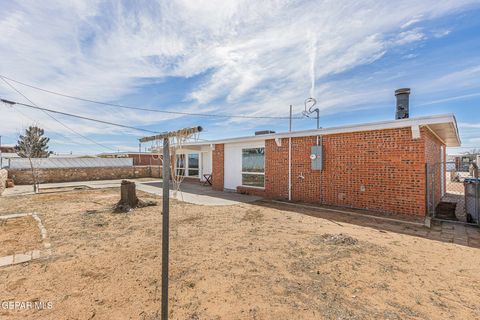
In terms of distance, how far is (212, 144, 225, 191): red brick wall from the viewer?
12.6 m

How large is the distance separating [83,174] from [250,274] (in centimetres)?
1945

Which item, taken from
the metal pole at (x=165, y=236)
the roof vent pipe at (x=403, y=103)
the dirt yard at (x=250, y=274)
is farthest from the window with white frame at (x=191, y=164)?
the metal pole at (x=165, y=236)

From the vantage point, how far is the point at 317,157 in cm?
845

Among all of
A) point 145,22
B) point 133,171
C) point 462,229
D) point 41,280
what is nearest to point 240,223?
point 41,280

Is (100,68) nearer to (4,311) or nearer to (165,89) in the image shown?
(165,89)

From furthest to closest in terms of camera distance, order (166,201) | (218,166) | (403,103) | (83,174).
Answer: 1. (83,174)
2. (218,166)
3. (403,103)
4. (166,201)

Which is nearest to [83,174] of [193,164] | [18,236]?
[193,164]

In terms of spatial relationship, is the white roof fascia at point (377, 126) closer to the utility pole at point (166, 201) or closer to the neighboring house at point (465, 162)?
the utility pole at point (166, 201)

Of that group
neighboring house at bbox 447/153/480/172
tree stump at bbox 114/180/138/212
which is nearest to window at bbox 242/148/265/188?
tree stump at bbox 114/180/138/212

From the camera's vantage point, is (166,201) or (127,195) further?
(127,195)

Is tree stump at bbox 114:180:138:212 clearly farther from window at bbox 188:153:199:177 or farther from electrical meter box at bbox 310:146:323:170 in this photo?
window at bbox 188:153:199:177

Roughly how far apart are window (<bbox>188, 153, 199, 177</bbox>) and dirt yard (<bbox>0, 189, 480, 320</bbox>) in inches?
443

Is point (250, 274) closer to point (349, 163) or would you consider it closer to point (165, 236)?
point (165, 236)

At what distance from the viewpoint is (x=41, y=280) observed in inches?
127
